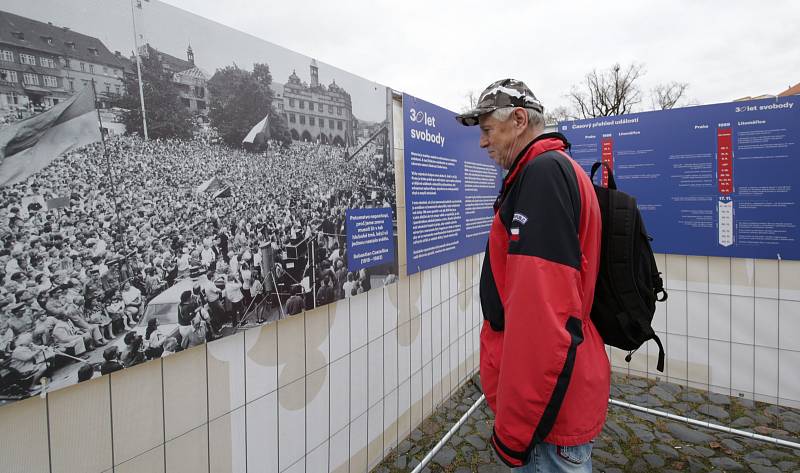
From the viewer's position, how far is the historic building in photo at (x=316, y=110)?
1982mm

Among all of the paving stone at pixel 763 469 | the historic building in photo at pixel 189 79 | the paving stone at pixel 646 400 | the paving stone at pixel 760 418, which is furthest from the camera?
the paving stone at pixel 646 400

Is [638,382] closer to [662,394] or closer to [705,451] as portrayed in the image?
[662,394]

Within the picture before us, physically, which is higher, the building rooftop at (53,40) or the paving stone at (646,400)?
the building rooftop at (53,40)

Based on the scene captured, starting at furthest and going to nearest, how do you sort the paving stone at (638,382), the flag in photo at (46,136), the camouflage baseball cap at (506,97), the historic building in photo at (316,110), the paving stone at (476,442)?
the paving stone at (638,382)
the paving stone at (476,442)
the historic building in photo at (316,110)
the camouflage baseball cap at (506,97)
the flag in photo at (46,136)

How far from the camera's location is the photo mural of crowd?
46.3 inches

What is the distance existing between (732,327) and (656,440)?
1448 millimetres

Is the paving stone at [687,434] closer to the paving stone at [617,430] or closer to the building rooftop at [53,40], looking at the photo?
the paving stone at [617,430]

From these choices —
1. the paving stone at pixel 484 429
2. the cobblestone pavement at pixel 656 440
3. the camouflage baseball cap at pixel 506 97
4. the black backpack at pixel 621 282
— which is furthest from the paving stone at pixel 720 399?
the camouflage baseball cap at pixel 506 97

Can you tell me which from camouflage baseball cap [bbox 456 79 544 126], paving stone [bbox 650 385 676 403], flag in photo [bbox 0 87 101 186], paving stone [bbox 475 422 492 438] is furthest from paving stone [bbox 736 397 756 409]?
flag in photo [bbox 0 87 101 186]

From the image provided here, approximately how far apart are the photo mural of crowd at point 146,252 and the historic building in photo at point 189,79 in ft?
0.48

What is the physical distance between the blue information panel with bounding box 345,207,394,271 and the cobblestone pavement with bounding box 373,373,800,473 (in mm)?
1466

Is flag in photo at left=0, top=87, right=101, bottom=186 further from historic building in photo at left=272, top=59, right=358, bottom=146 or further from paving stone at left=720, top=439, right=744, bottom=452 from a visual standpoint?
paving stone at left=720, top=439, right=744, bottom=452

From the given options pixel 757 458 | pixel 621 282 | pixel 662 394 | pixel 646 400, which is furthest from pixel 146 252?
pixel 662 394

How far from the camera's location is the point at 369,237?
2.50 meters
